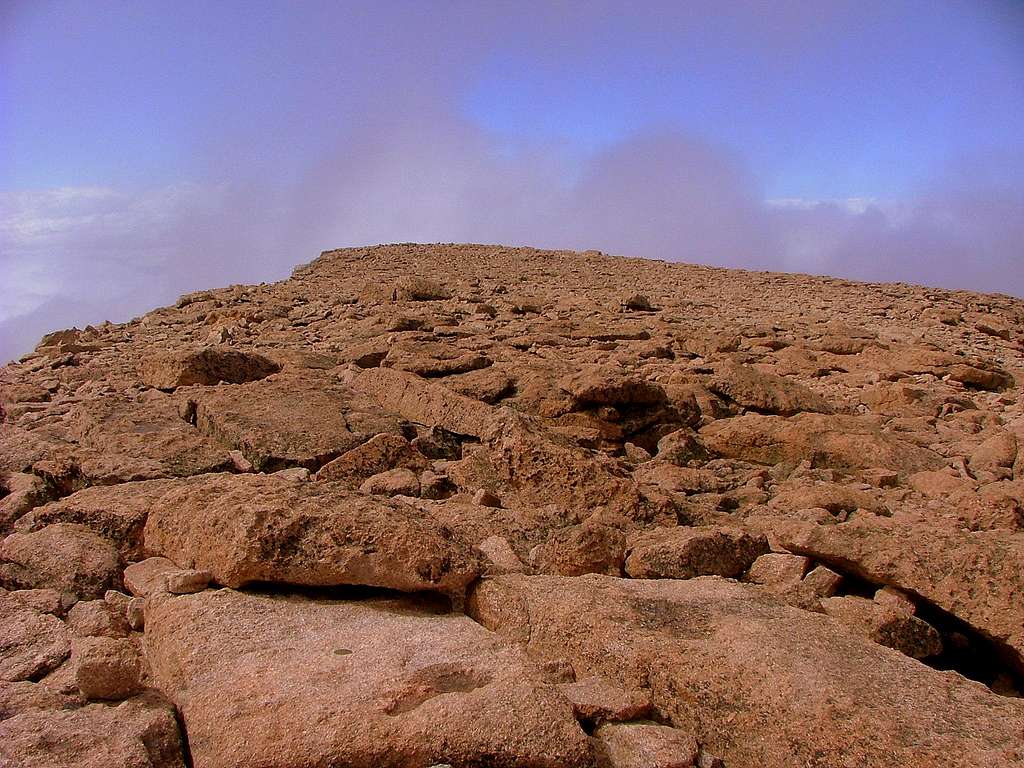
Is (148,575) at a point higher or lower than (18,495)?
lower

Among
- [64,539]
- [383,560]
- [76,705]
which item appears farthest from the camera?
[64,539]

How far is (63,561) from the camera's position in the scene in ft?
10.7

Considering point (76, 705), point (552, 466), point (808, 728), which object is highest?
point (552, 466)

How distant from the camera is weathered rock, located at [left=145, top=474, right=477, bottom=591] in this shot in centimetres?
279

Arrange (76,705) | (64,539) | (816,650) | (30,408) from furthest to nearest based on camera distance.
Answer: (30,408) → (64,539) → (816,650) → (76,705)

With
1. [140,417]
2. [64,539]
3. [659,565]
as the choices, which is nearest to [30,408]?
[140,417]

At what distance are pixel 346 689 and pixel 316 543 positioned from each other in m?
0.77

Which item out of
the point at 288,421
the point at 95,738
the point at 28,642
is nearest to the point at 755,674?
the point at 95,738

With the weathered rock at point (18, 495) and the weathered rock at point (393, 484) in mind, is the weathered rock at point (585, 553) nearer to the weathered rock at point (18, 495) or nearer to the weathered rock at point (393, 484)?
Answer: the weathered rock at point (393, 484)

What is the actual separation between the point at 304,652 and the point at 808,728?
1488 mm

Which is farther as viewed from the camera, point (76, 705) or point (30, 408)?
point (30, 408)

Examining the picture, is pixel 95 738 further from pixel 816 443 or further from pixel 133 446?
pixel 816 443

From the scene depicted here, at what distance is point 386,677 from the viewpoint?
88.4 inches

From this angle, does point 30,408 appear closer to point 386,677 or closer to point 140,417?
point 140,417
